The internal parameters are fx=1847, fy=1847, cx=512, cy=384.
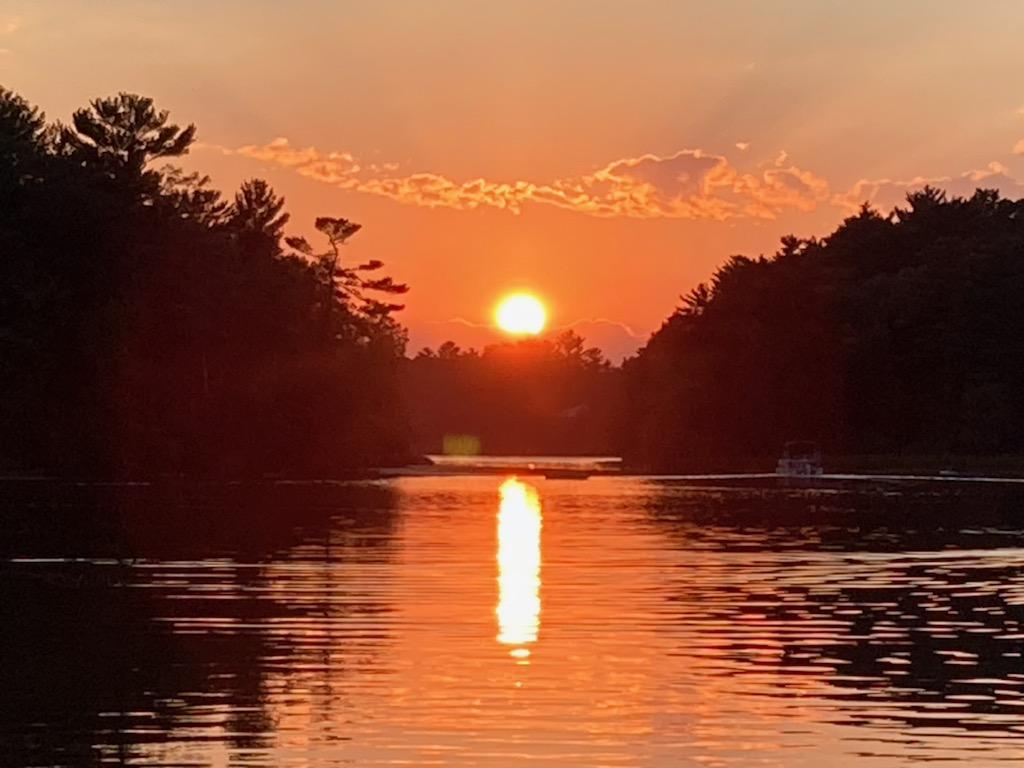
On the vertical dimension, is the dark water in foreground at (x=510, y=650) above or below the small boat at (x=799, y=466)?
below

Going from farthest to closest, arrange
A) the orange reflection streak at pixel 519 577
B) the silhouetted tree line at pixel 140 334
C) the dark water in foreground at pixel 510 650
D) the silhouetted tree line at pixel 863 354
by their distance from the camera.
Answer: the silhouetted tree line at pixel 863 354
the silhouetted tree line at pixel 140 334
the orange reflection streak at pixel 519 577
the dark water in foreground at pixel 510 650

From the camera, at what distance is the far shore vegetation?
3858 inches

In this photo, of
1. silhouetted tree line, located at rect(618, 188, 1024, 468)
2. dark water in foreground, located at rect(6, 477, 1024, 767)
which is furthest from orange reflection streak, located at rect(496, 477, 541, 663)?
silhouetted tree line, located at rect(618, 188, 1024, 468)

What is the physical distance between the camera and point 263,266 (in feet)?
376

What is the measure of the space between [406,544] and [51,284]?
61.6 m

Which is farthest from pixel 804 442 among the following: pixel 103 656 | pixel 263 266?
pixel 103 656

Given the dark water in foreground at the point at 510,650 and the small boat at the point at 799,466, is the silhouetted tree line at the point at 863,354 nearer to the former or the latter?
the small boat at the point at 799,466

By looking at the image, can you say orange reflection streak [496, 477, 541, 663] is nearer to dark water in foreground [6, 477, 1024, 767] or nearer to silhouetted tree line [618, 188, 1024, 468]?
dark water in foreground [6, 477, 1024, 767]

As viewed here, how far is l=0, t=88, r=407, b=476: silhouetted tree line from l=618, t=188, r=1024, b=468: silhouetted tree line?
23.5 m

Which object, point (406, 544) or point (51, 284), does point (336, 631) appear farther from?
point (51, 284)

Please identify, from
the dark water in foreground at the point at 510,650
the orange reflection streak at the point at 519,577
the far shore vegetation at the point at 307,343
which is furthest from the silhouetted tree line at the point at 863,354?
the dark water in foreground at the point at 510,650

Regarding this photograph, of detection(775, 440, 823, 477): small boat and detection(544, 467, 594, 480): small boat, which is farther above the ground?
detection(775, 440, 823, 477): small boat

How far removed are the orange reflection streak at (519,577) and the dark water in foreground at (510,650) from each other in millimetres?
110

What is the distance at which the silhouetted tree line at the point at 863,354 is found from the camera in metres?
111
